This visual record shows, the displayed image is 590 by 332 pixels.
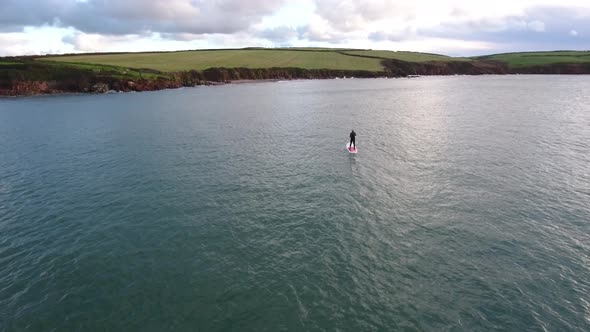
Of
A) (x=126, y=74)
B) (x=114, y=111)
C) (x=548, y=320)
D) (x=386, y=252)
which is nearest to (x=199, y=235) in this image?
(x=386, y=252)

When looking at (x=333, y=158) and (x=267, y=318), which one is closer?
(x=267, y=318)

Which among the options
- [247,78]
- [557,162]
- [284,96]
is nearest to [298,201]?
[557,162]

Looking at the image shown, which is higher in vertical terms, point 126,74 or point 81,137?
point 126,74

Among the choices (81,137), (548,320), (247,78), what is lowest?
(548,320)

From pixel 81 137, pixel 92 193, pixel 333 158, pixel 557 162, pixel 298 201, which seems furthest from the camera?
pixel 81 137

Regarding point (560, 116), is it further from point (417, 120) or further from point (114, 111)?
point (114, 111)

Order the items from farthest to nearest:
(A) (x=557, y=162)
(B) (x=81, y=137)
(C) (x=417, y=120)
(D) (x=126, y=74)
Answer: (D) (x=126, y=74), (C) (x=417, y=120), (B) (x=81, y=137), (A) (x=557, y=162)
